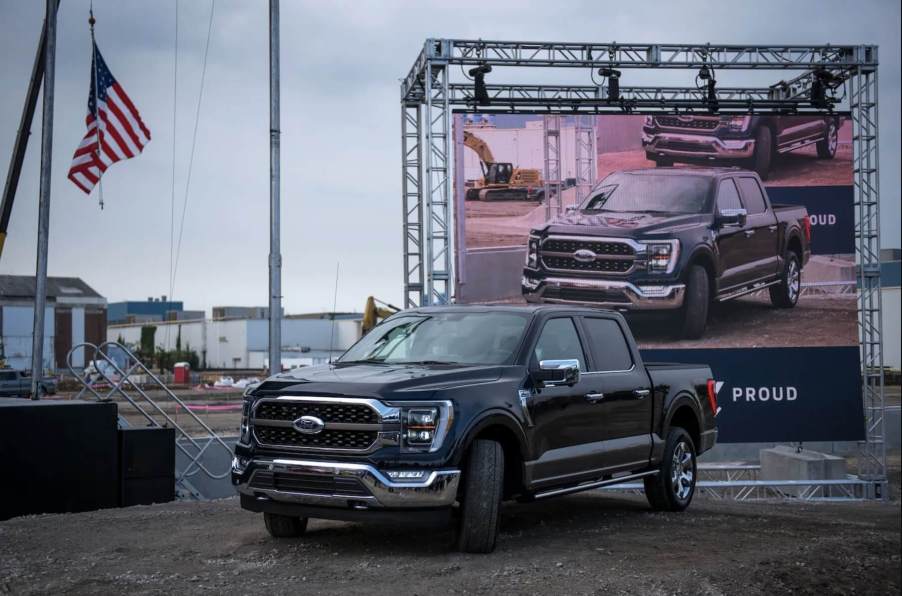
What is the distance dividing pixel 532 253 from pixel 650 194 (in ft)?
8.63

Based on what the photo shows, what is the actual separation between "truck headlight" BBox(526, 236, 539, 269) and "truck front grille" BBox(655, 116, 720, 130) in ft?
12.4

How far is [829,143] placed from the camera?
2345 cm

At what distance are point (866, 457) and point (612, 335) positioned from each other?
14.4 meters

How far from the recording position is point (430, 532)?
8984 mm

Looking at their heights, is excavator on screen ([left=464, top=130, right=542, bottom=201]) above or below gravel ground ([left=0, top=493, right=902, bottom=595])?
above

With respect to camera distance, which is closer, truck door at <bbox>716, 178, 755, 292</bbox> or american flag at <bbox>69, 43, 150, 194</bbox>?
american flag at <bbox>69, 43, 150, 194</bbox>

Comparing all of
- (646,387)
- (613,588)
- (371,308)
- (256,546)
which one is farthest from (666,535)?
(371,308)

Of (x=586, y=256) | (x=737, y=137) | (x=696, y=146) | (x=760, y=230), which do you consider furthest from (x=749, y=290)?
(x=586, y=256)

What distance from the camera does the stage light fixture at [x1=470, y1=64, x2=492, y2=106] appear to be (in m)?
21.3

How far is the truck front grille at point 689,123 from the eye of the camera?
23.1 metres

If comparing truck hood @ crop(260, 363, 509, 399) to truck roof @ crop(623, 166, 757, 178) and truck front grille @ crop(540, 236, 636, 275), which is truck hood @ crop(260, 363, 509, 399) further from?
truck roof @ crop(623, 166, 757, 178)

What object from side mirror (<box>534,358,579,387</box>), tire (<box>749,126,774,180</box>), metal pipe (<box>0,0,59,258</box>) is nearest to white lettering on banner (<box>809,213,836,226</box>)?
tire (<box>749,126,774,180</box>)

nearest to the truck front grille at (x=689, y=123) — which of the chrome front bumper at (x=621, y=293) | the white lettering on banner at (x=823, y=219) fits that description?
the white lettering on banner at (x=823, y=219)

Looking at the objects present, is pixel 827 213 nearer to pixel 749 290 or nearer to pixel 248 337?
pixel 749 290
